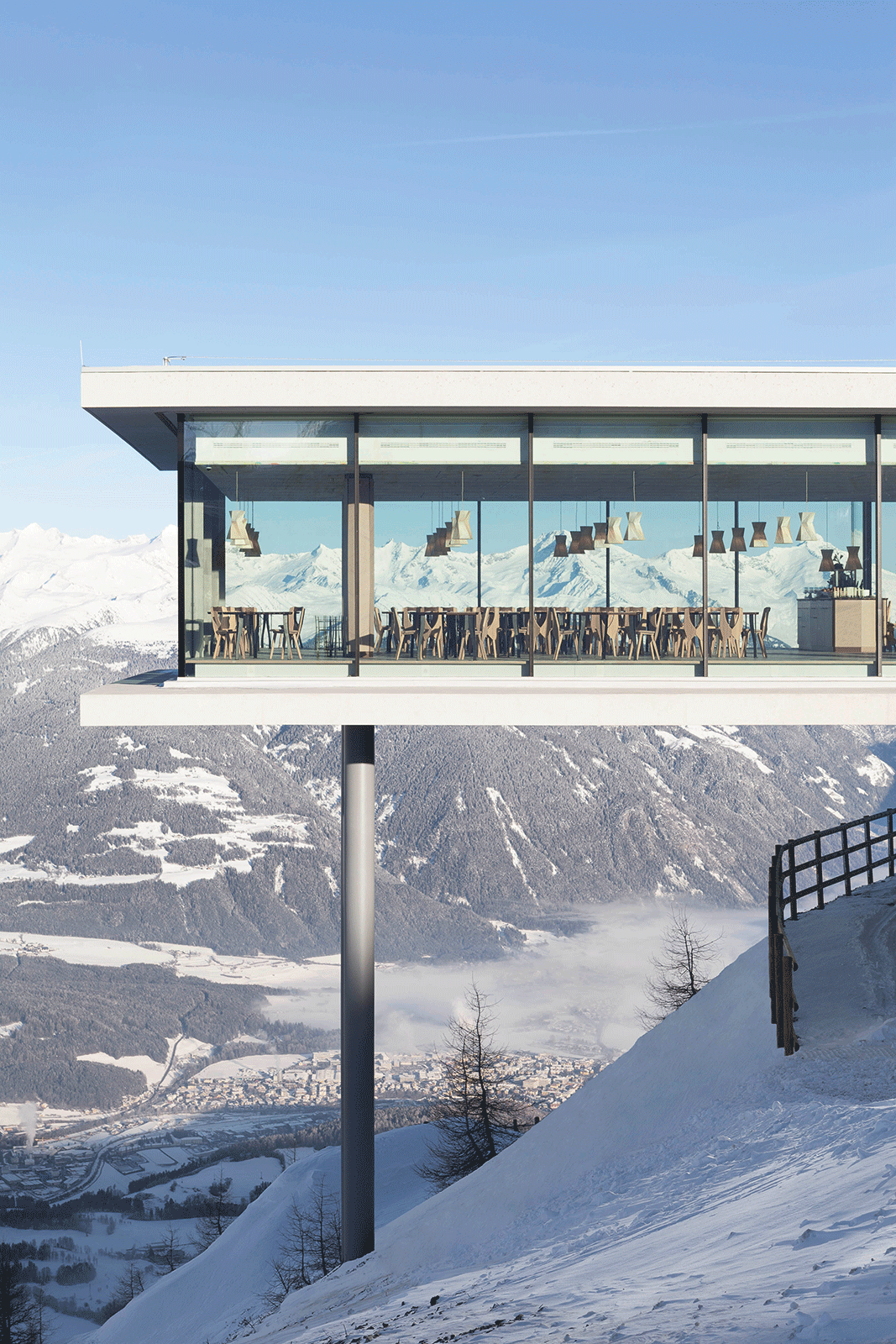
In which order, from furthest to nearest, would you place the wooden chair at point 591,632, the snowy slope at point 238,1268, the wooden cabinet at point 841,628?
the snowy slope at point 238,1268
the wooden chair at point 591,632
the wooden cabinet at point 841,628

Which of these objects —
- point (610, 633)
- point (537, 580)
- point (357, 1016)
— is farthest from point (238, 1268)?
point (537, 580)

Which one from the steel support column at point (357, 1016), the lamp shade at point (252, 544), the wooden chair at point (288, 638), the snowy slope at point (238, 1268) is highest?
the lamp shade at point (252, 544)

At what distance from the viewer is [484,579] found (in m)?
12.2

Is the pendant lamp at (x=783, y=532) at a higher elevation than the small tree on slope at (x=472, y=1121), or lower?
higher

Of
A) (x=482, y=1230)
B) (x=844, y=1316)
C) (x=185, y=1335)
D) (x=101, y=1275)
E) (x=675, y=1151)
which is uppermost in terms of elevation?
(x=844, y=1316)

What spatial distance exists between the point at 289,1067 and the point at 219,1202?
43.4 meters

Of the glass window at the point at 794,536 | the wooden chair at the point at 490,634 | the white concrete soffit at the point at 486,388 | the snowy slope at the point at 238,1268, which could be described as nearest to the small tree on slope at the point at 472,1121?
the snowy slope at the point at 238,1268

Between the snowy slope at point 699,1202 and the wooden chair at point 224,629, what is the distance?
6629 millimetres

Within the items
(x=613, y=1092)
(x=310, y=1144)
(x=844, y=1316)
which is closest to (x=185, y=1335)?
(x=613, y=1092)

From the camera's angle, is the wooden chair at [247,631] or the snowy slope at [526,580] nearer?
the wooden chair at [247,631]

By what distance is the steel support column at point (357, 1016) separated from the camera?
1248cm

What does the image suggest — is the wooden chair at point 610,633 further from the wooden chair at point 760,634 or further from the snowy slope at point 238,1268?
the snowy slope at point 238,1268

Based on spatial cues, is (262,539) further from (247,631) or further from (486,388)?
(486,388)

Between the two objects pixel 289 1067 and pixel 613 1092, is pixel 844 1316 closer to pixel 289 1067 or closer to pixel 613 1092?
pixel 613 1092
